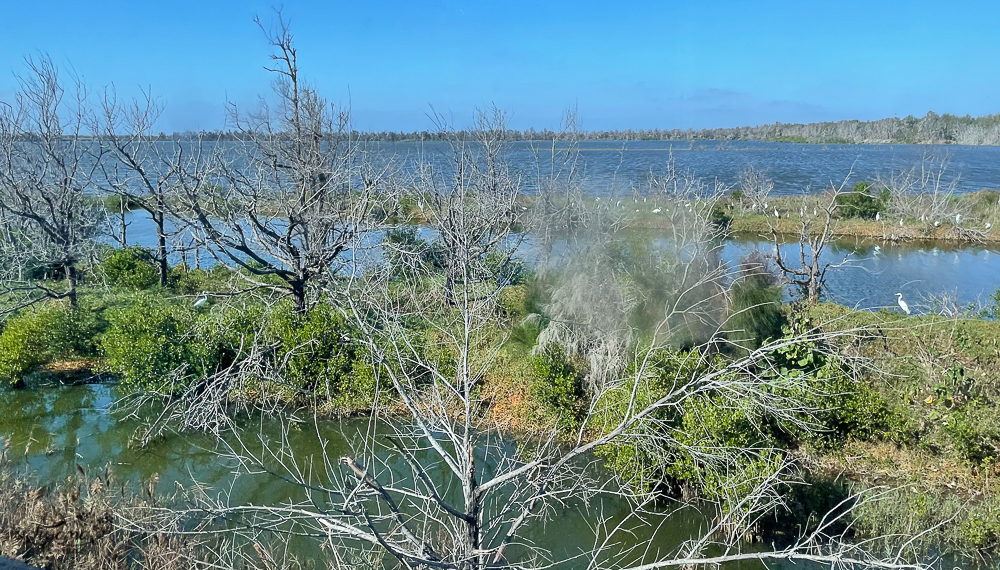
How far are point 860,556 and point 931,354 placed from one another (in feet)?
11.2

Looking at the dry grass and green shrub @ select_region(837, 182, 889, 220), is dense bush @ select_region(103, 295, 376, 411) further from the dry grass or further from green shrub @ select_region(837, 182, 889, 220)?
green shrub @ select_region(837, 182, 889, 220)

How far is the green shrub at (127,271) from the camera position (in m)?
14.8

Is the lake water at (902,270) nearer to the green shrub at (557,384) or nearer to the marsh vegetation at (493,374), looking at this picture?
the marsh vegetation at (493,374)

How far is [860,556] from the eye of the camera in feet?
20.3

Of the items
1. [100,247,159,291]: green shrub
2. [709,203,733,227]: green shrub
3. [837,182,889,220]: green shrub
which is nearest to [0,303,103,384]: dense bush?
[100,247,159,291]: green shrub

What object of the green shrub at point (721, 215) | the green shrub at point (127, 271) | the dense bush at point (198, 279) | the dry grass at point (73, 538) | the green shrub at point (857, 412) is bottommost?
the dry grass at point (73, 538)

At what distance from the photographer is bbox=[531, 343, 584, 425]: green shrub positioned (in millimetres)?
9109

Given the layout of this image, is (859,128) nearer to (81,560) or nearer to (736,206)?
(736,206)

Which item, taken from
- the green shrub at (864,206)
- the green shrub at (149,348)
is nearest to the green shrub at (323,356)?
the green shrub at (149,348)

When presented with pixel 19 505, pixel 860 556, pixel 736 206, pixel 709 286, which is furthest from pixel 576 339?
pixel 736 206

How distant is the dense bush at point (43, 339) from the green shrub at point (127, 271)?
285 cm

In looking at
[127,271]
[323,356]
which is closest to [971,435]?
[323,356]

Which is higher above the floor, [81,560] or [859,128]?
[859,128]

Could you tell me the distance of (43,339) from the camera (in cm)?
1084
